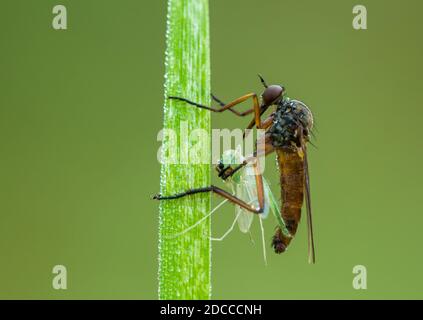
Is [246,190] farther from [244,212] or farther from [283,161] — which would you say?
[283,161]

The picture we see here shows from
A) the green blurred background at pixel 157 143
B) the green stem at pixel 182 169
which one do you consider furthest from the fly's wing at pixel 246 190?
the green blurred background at pixel 157 143

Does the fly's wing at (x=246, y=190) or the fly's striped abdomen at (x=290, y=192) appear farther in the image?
the fly's striped abdomen at (x=290, y=192)

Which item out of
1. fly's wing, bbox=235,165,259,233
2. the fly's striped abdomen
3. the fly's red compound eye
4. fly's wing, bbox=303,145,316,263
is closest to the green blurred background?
the fly's striped abdomen

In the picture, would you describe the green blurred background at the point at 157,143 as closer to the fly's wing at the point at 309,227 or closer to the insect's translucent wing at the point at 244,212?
the fly's wing at the point at 309,227

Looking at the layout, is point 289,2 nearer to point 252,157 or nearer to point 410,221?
point 410,221
